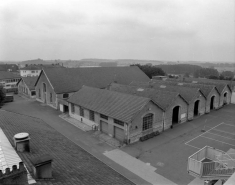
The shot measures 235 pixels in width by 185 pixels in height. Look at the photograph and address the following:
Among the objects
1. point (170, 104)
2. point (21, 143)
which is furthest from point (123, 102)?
point (21, 143)

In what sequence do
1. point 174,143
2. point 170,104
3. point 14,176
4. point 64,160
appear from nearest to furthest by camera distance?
1. point 14,176
2. point 64,160
3. point 174,143
4. point 170,104

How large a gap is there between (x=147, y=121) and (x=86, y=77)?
2615cm

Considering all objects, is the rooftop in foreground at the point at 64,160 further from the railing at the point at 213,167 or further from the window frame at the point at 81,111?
the window frame at the point at 81,111

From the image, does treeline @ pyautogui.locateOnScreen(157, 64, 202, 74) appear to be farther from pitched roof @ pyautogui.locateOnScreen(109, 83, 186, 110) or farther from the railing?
the railing

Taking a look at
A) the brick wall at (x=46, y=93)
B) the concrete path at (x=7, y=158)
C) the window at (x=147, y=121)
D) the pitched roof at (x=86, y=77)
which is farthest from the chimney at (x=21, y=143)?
the pitched roof at (x=86, y=77)

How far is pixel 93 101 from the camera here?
29172 mm

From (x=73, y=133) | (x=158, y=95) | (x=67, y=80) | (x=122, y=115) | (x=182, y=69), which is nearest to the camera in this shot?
(x=122, y=115)

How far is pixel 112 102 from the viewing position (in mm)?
26875

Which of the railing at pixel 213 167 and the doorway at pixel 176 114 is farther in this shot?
the doorway at pixel 176 114

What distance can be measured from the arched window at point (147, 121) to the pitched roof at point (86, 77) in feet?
71.1

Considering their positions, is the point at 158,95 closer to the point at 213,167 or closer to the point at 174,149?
the point at 174,149

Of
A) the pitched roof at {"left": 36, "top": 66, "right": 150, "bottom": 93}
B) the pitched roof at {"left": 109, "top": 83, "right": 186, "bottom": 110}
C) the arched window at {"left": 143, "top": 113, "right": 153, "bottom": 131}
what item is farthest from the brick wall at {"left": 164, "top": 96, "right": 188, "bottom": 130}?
the pitched roof at {"left": 36, "top": 66, "right": 150, "bottom": 93}

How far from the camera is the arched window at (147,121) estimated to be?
80.5ft

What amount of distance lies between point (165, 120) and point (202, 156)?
1247 centimetres
